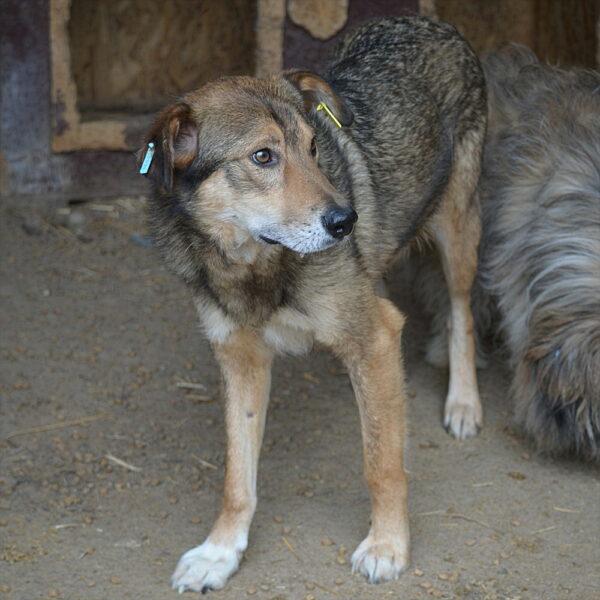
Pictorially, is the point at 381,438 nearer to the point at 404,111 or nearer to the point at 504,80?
the point at 404,111

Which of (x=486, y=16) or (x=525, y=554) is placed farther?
(x=486, y=16)

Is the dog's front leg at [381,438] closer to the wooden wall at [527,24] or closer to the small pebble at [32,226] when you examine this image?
the wooden wall at [527,24]

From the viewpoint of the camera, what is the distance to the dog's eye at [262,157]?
3.38 metres

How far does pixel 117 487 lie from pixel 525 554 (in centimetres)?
172

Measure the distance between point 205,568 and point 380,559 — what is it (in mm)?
638

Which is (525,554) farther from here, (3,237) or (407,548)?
(3,237)

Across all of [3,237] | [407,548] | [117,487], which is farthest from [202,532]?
[3,237]

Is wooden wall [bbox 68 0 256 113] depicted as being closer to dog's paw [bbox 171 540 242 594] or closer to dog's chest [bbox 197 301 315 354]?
dog's chest [bbox 197 301 315 354]

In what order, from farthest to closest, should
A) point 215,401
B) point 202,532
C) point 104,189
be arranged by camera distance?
point 104,189
point 215,401
point 202,532

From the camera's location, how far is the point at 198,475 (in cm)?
454

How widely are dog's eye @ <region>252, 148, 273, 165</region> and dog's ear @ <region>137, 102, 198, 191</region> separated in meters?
0.22

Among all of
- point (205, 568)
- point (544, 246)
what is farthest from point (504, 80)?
point (205, 568)

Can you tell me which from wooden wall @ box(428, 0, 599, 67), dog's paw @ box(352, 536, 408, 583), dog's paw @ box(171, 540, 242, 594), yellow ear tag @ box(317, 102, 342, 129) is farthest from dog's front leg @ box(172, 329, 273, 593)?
wooden wall @ box(428, 0, 599, 67)

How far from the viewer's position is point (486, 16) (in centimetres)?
718
